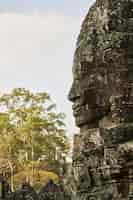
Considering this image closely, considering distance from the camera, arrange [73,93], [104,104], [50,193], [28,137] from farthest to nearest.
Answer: [28,137]
[50,193]
[73,93]
[104,104]

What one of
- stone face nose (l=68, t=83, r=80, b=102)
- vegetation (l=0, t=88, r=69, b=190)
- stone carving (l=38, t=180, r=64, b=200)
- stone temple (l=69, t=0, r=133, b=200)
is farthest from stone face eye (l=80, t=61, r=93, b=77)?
vegetation (l=0, t=88, r=69, b=190)

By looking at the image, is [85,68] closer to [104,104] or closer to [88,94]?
[88,94]

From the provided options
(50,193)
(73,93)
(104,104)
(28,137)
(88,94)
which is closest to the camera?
(104,104)

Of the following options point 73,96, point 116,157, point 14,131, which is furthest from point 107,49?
point 14,131

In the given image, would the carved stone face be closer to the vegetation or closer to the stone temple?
the stone temple

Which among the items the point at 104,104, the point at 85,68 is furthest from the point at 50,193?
the point at 104,104

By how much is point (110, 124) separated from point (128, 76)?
0.64 meters

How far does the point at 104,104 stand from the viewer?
8.29 meters

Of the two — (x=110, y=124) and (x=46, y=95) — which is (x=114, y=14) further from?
(x=46, y=95)

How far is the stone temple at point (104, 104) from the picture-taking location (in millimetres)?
7793

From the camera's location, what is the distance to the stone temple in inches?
307

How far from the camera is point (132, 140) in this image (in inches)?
313

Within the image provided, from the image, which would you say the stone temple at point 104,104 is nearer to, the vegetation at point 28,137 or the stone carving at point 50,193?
the stone carving at point 50,193

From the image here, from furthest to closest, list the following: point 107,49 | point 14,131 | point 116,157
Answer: point 14,131
point 107,49
point 116,157
